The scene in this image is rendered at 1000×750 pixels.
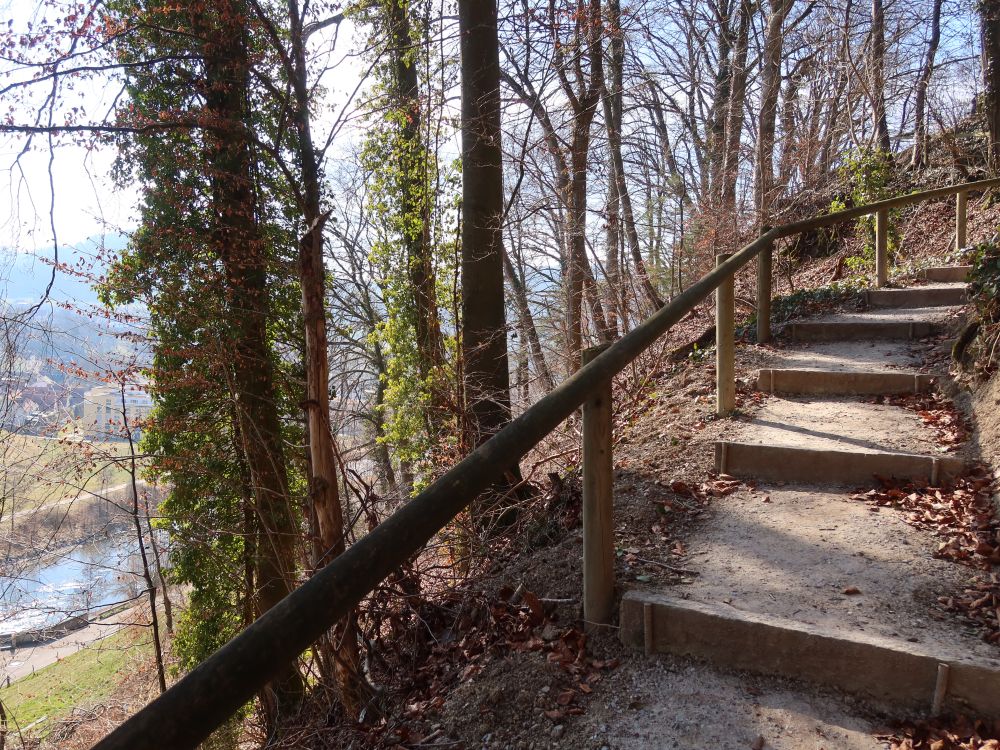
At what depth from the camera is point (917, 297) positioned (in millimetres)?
6586

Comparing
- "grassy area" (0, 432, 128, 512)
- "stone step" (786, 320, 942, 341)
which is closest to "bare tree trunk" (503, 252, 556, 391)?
"stone step" (786, 320, 942, 341)

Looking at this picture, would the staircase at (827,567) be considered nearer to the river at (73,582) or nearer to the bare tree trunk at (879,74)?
the river at (73,582)

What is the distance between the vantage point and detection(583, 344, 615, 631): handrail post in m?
2.42

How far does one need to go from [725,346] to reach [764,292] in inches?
65.0

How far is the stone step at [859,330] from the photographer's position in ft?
18.2

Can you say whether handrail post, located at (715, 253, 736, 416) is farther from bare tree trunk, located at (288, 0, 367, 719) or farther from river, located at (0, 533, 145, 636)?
river, located at (0, 533, 145, 636)

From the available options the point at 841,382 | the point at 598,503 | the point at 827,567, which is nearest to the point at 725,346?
the point at 841,382

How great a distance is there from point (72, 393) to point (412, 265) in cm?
578

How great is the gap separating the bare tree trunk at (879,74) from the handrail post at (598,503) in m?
11.5

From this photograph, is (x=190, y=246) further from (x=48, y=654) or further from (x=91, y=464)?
(x=48, y=654)

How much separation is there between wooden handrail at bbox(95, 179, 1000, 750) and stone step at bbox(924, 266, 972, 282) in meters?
6.93

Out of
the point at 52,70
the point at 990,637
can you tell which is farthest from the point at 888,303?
the point at 52,70

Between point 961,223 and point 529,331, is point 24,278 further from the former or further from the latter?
point 961,223

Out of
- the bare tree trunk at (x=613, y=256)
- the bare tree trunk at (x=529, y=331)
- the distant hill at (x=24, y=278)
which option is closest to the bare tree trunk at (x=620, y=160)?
the bare tree trunk at (x=613, y=256)
